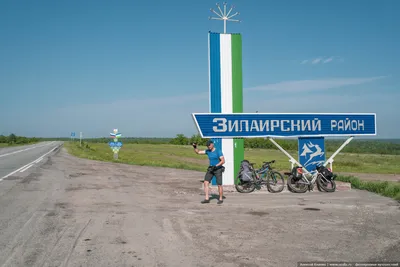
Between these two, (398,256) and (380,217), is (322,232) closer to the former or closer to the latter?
(398,256)

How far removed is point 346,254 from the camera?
586cm

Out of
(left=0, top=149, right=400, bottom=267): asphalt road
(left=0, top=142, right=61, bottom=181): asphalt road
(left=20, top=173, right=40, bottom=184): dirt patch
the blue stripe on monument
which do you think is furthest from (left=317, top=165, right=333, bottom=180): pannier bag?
(left=0, top=142, right=61, bottom=181): asphalt road

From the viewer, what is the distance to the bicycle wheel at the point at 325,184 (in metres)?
13.4

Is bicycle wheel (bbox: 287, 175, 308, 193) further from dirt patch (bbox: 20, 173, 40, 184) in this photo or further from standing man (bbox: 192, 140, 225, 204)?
dirt patch (bbox: 20, 173, 40, 184)

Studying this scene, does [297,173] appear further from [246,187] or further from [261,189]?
[246,187]

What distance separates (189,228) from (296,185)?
7.05 m

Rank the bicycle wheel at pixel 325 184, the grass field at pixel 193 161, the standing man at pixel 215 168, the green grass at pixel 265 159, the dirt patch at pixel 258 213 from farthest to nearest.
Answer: the grass field at pixel 193 161, the green grass at pixel 265 159, the bicycle wheel at pixel 325 184, the standing man at pixel 215 168, the dirt patch at pixel 258 213

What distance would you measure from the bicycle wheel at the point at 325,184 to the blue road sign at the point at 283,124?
2.02 meters

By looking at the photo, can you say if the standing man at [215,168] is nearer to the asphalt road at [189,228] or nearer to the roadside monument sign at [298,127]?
the asphalt road at [189,228]

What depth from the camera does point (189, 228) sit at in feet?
24.5

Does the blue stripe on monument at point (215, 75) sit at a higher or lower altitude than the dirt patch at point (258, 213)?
higher

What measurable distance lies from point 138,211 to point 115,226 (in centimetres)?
172

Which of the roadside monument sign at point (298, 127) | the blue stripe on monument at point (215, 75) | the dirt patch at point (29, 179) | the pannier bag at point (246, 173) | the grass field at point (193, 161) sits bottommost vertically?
the grass field at point (193, 161)

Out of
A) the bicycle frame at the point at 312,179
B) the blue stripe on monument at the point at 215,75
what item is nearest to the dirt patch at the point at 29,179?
the blue stripe on monument at the point at 215,75
